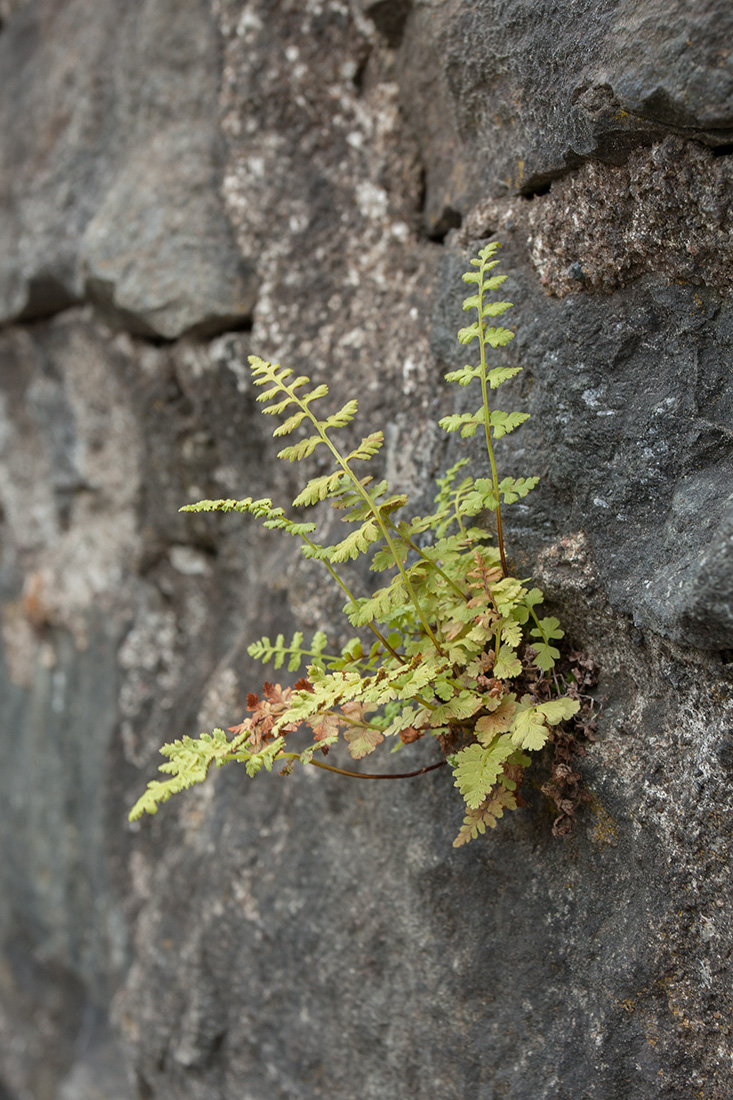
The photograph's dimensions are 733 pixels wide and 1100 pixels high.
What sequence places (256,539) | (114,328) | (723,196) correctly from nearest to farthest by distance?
1. (723,196)
2. (256,539)
3. (114,328)

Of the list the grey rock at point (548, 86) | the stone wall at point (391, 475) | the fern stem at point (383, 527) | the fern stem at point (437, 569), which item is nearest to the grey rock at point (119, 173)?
the stone wall at point (391, 475)

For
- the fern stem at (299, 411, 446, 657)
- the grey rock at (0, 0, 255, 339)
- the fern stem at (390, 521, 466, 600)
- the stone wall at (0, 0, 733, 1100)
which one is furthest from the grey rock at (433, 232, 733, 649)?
the grey rock at (0, 0, 255, 339)

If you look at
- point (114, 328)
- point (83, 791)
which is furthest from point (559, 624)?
point (83, 791)

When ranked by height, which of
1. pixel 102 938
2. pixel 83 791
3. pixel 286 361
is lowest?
pixel 102 938

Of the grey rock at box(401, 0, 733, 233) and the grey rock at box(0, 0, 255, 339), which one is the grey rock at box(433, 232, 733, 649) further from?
the grey rock at box(0, 0, 255, 339)

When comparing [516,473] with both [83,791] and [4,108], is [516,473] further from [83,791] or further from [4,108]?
[4,108]

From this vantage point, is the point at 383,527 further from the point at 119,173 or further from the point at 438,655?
the point at 119,173

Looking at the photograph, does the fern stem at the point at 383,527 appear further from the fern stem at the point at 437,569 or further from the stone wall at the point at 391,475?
the stone wall at the point at 391,475
